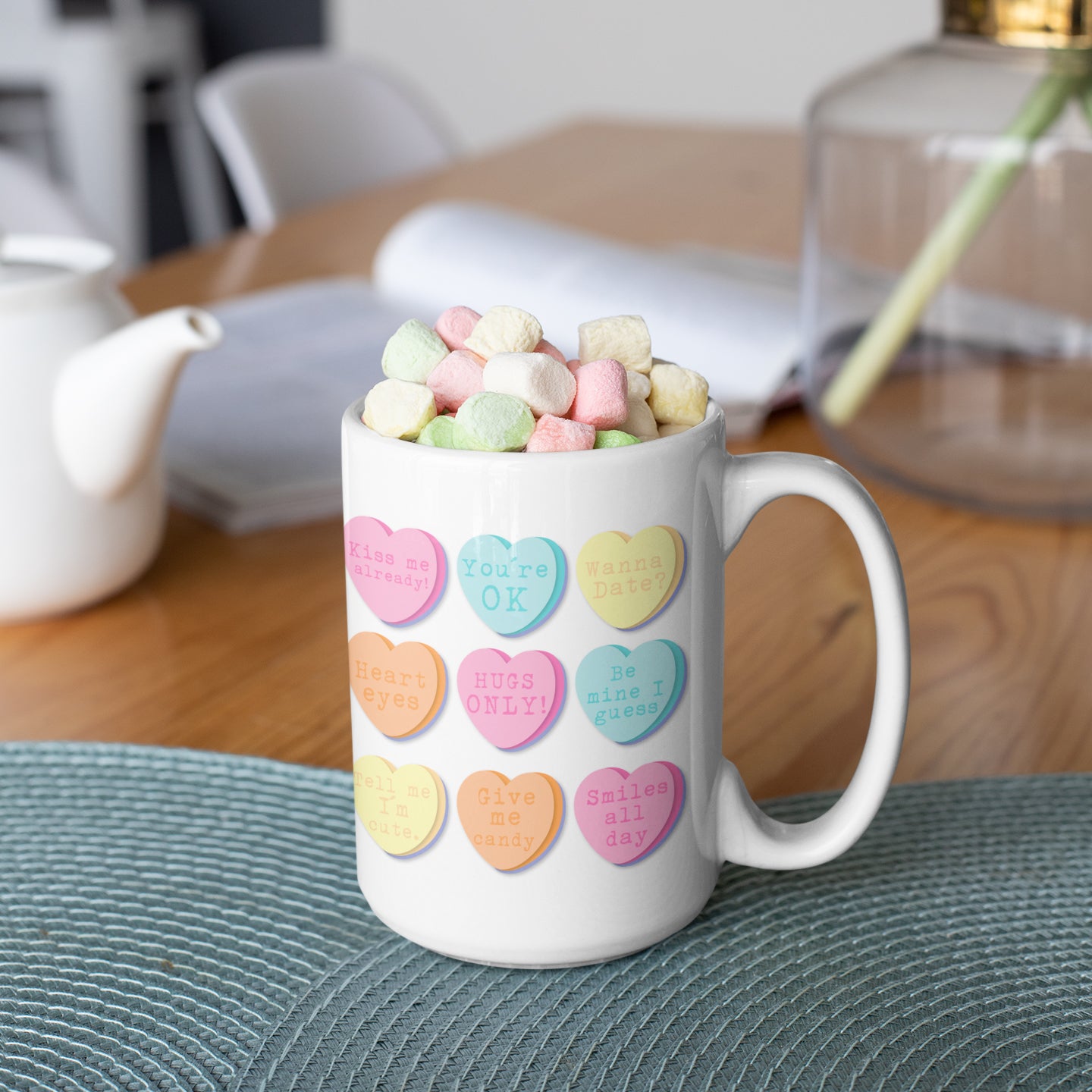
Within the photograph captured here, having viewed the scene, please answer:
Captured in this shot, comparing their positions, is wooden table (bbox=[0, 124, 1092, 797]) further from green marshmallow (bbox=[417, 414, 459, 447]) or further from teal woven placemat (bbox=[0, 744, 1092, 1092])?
green marshmallow (bbox=[417, 414, 459, 447])

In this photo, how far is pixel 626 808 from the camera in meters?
0.38

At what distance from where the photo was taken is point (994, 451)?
0.76 m

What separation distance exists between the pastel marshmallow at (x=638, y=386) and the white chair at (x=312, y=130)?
3.48 feet

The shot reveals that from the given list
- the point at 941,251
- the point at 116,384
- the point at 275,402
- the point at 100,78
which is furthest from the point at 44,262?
the point at 100,78

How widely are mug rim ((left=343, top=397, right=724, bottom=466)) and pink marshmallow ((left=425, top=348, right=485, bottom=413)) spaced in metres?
0.02

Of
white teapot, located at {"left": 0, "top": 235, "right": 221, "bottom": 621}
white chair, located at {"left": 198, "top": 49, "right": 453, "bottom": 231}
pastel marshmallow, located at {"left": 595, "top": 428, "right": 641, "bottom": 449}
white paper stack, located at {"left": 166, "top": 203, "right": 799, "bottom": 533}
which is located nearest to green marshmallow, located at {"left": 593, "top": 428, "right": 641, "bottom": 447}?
pastel marshmallow, located at {"left": 595, "top": 428, "right": 641, "bottom": 449}

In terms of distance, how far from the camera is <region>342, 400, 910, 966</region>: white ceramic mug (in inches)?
14.1

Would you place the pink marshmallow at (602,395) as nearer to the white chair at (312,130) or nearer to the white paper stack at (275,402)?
the white paper stack at (275,402)

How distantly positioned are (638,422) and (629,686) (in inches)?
2.8

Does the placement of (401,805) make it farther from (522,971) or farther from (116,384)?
(116,384)

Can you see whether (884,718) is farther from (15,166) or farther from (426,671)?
(15,166)

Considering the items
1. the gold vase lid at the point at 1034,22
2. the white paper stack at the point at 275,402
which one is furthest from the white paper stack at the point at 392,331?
the gold vase lid at the point at 1034,22

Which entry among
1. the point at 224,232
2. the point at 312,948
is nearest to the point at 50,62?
the point at 224,232

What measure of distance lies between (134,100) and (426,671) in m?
2.93
